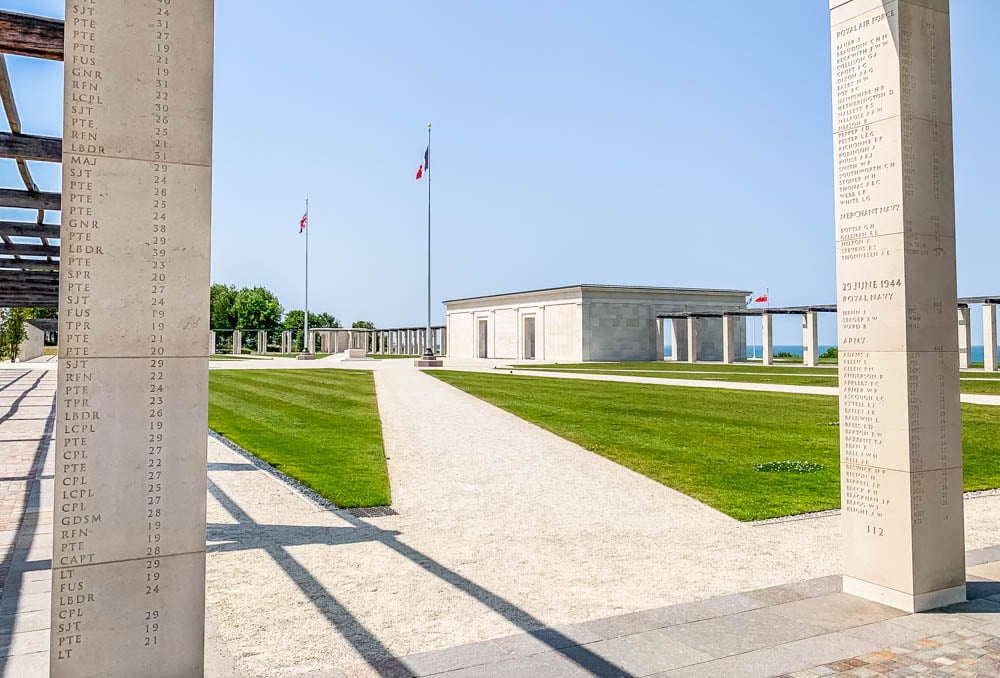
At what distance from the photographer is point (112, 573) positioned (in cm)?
373

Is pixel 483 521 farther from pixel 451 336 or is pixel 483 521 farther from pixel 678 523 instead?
pixel 451 336

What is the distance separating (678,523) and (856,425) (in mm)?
3063

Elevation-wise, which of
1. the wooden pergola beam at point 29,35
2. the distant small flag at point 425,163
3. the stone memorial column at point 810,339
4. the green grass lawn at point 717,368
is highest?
the distant small flag at point 425,163

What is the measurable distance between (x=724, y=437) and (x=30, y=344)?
61871 millimetres

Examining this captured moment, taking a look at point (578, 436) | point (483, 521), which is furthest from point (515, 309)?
point (483, 521)

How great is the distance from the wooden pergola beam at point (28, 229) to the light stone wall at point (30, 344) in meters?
50.3

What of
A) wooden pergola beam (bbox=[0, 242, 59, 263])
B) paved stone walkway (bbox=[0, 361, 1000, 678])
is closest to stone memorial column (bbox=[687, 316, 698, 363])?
paved stone walkway (bbox=[0, 361, 1000, 678])

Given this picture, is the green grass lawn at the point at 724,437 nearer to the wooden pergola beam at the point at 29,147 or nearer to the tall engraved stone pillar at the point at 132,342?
the tall engraved stone pillar at the point at 132,342

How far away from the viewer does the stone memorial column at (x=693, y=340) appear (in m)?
57.3

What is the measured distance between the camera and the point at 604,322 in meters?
59.6

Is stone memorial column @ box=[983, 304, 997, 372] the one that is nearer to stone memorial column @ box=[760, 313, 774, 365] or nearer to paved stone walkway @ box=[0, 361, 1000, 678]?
stone memorial column @ box=[760, 313, 774, 365]

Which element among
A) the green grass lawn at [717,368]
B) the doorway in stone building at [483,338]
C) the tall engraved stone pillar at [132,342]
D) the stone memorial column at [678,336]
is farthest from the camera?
the doorway in stone building at [483,338]

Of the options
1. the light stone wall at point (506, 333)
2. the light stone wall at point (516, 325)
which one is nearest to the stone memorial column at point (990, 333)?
the light stone wall at point (516, 325)

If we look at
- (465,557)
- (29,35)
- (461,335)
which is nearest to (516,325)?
(461,335)
